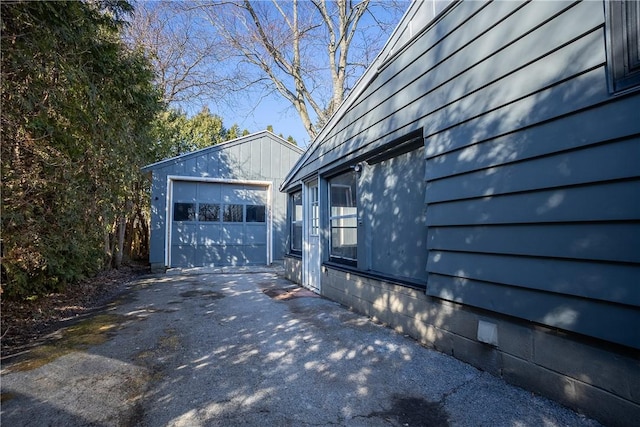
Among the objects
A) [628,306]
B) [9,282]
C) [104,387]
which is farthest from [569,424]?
[9,282]

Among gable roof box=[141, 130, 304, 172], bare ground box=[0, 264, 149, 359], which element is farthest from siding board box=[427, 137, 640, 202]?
gable roof box=[141, 130, 304, 172]

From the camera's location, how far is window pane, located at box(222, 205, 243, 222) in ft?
32.0

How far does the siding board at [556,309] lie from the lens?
163 centimetres

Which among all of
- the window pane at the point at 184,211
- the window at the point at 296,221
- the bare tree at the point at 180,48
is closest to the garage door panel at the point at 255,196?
the window pane at the point at 184,211

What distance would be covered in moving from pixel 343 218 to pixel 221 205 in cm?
585

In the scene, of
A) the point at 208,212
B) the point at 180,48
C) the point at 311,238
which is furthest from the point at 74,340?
the point at 180,48

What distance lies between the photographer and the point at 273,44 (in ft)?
36.1

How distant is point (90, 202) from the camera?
4266 millimetres

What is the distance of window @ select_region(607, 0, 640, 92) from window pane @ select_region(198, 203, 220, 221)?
30.3 ft

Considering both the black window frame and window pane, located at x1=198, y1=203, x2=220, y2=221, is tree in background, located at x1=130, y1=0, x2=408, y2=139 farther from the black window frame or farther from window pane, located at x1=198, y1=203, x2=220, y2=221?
the black window frame

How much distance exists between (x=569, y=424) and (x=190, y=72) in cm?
1406

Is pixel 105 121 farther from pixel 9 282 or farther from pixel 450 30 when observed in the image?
pixel 450 30

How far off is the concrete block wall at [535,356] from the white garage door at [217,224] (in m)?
7.04

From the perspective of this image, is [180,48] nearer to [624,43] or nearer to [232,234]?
[232,234]
